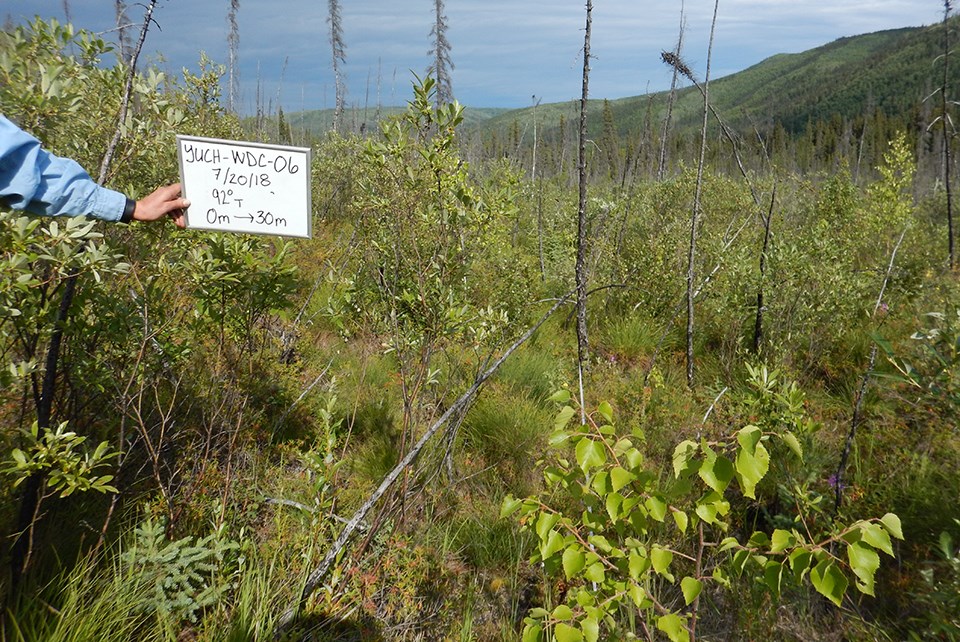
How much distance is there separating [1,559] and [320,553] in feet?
3.92

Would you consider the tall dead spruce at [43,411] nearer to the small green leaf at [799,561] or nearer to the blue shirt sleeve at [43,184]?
the blue shirt sleeve at [43,184]

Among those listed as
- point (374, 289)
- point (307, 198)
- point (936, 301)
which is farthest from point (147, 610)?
point (936, 301)

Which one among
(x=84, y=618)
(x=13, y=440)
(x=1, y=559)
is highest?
(x=13, y=440)

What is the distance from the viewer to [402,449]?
246 centimetres

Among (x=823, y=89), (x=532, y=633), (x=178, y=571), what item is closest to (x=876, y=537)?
(x=532, y=633)

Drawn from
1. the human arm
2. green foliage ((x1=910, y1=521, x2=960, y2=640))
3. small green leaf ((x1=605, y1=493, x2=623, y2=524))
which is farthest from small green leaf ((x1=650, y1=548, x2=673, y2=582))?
the human arm

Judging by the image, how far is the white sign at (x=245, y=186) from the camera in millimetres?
1933

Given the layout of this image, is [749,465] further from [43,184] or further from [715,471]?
[43,184]

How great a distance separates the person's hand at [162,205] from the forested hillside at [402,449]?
22 centimetres

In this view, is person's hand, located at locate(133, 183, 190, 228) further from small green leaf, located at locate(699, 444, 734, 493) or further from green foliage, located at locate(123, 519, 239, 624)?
small green leaf, located at locate(699, 444, 734, 493)

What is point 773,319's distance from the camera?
16.8 ft

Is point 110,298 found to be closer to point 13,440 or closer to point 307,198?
point 13,440

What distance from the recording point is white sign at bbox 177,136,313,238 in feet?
6.34

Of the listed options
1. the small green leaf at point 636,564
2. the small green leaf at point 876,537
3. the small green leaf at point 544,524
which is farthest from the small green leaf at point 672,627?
the small green leaf at point 876,537
